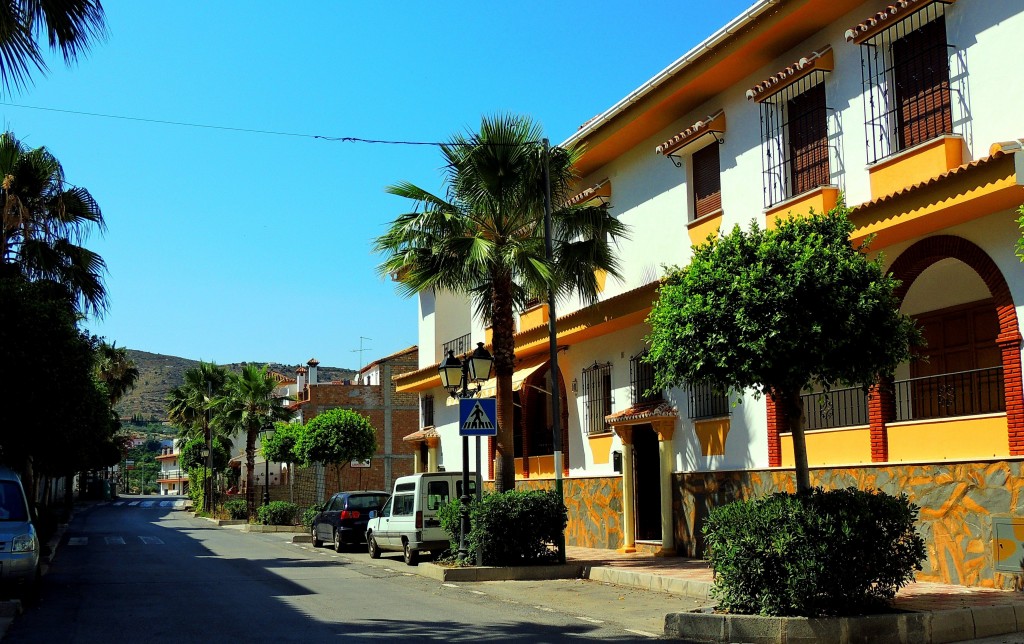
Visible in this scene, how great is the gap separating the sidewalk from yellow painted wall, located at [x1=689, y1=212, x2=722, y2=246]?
240 inches

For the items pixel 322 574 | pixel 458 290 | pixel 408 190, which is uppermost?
pixel 408 190

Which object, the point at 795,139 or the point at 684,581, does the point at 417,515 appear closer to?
the point at 684,581

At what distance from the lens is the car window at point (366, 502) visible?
87.1ft

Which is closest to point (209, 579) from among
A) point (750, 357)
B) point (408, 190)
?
point (408, 190)

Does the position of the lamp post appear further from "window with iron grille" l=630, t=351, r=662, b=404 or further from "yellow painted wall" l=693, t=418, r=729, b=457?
"yellow painted wall" l=693, t=418, r=729, b=457

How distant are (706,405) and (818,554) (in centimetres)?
956

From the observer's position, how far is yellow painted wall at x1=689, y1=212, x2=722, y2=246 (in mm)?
19016

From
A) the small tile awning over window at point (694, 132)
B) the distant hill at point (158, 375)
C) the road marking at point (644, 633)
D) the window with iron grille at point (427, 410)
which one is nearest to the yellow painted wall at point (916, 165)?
the small tile awning over window at point (694, 132)

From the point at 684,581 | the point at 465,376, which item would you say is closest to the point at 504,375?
the point at 465,376

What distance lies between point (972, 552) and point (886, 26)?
751cm

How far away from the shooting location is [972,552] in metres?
13.1

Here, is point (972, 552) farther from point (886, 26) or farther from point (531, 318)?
point (531, 318)

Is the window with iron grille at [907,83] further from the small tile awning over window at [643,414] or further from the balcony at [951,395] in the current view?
the small tile awning over window at [643,414]

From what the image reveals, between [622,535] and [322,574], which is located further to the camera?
[622,535]
